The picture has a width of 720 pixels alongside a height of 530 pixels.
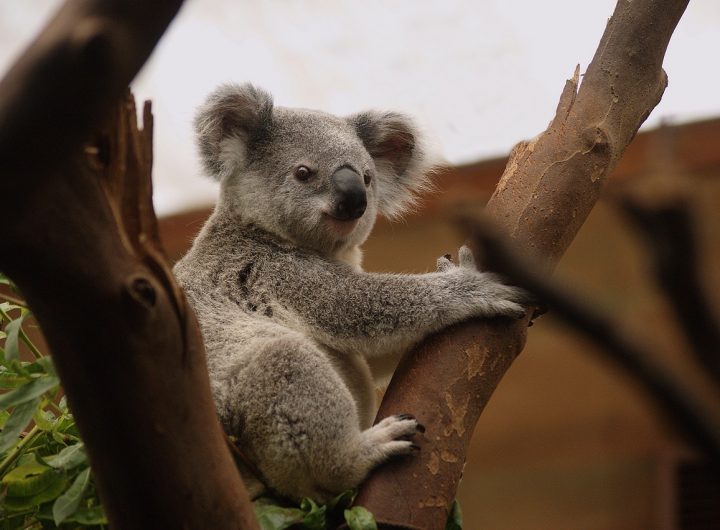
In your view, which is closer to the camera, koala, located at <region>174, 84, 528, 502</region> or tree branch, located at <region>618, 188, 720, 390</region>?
tree branch, located at <region>618, 188, 720, 390</region>

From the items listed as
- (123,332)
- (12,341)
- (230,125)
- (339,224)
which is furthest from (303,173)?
(123,332)

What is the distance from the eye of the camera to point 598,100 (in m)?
3.14

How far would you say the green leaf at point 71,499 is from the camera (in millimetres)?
2344

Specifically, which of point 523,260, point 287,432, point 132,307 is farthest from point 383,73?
point 523,260

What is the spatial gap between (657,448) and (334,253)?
4.86 m

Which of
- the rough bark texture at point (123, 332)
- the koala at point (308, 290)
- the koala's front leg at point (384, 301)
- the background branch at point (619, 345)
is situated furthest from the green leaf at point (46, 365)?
the background branch at point (619, 345)

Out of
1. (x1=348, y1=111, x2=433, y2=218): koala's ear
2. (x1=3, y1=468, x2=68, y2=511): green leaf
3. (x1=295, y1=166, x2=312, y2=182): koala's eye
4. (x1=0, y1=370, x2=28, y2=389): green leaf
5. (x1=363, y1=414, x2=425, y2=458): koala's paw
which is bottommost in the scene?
(x1=3, y1=468, x2=68, y2=511): green leaf

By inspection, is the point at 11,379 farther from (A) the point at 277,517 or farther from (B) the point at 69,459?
(A) the point at 277,517

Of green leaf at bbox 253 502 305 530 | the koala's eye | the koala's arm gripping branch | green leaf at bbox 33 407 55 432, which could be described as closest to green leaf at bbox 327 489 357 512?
green leaf at bbox 253 502 305 530

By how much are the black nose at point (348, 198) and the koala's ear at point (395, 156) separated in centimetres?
61

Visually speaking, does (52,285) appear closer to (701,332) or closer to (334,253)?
(701,332)

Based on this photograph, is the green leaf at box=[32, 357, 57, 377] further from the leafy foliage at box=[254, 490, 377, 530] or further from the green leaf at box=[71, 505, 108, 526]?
the leafy foliage at box=[254, 490, 377, 530]

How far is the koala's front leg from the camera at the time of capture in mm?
2982

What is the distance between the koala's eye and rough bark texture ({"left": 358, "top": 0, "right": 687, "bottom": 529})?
90 cm
